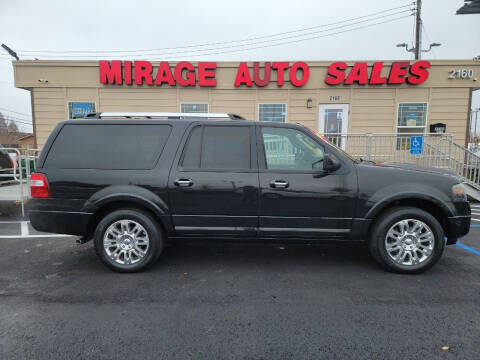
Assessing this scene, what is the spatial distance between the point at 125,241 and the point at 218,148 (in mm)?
1647

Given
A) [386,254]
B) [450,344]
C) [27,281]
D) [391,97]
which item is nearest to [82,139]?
[27,281]

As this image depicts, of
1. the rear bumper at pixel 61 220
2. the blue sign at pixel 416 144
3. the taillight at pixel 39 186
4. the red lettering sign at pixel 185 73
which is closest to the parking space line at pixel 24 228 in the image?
the rear bumper at pixel 61 220

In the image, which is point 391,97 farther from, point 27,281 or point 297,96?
point 27,281

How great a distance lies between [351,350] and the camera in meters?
2.24

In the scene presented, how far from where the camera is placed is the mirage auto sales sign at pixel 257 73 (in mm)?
10891

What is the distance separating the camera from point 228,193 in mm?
3580

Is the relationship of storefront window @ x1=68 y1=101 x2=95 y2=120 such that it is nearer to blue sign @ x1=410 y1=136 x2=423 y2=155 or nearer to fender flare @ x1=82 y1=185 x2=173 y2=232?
fender flare @ x1=82 y1=185 x2=173 y2=232

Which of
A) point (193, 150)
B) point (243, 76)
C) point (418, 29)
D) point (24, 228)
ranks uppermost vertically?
point (418, 29)

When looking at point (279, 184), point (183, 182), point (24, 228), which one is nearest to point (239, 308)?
point (279, 184)

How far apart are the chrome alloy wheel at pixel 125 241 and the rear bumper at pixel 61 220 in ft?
1.10

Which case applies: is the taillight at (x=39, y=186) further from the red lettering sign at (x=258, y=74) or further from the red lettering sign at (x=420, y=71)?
the red lettering sign at (x=420, y=71)

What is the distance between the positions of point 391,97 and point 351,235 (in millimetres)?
9578

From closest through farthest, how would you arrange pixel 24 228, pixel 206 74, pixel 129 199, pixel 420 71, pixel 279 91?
pixel 129 199 < pixel 24 228 < pixel 420 71 < pixel 206 74 < pixel 279 91

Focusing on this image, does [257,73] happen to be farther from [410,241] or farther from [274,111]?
[410,241]
